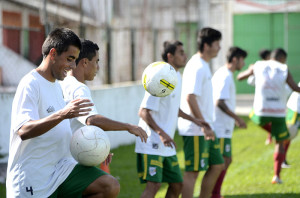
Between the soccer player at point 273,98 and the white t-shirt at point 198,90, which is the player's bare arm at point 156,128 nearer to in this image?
the white t-shirt at point 198,90

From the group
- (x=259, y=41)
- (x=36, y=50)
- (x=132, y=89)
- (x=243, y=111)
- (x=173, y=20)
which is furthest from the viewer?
(x=259, y=41)

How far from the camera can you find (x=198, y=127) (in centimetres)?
712


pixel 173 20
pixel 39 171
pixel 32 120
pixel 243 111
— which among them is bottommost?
pixel 243 111

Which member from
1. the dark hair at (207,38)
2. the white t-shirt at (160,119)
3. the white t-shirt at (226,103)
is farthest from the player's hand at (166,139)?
the white t-shirt at (226,103)

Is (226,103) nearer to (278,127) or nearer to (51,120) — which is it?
(278,127)

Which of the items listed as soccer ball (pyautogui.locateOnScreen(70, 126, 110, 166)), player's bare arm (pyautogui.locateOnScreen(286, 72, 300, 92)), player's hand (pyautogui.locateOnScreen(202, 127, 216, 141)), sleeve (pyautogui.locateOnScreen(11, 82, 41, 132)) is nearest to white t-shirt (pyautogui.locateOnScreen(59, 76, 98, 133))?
soccer ball (pyautogui.locateOnScreen(70, 126, 110, 166))

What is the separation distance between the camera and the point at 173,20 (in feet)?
62.1

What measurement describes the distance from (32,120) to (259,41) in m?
22.9

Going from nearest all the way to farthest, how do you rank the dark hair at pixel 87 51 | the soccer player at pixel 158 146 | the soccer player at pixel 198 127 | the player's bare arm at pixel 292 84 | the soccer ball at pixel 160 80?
the dark hair at pixel 87 51 → the soccer ball at pixel 160 80 → the soccer player at pixel 158 146 → the soccer player at pixel 198 127 → the player's bare arm at pixel 292 84

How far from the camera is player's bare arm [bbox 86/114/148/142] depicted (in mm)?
4680

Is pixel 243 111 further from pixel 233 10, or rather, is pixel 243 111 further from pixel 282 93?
pixel 282 93

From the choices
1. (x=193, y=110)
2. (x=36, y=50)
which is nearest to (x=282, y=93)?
(x=193, y=110)

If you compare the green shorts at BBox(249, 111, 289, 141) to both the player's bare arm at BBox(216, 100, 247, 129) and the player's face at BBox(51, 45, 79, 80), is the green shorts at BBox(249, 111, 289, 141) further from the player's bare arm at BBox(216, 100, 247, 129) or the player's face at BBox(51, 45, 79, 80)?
the player's face at BBox(51, 45, 79, 80)

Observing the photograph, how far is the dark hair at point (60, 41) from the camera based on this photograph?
14.6 ft
